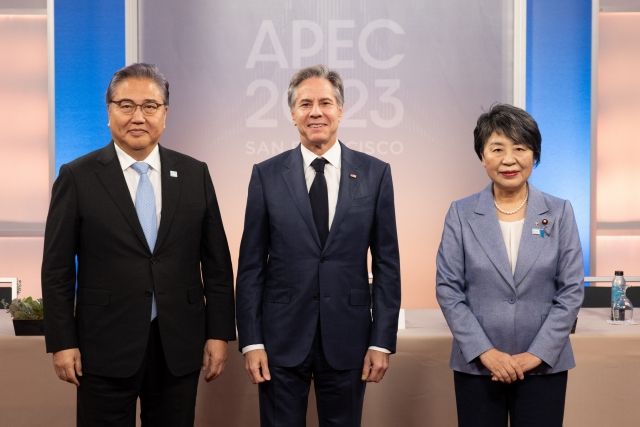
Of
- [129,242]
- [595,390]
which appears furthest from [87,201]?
[595,390]

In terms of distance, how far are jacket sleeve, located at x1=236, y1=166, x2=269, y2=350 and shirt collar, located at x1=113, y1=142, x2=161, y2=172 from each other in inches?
13.7

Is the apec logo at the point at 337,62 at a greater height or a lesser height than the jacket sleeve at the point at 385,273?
greater

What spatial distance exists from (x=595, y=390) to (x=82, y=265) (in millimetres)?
2194

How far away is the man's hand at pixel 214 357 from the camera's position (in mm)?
2324

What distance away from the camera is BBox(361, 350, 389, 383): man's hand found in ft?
7.42

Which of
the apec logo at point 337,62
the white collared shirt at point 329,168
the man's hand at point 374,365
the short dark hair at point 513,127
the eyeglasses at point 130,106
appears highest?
the apec logo at point 337,62

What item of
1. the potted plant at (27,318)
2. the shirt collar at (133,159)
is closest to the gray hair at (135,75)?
the shirt collar at (133,159)

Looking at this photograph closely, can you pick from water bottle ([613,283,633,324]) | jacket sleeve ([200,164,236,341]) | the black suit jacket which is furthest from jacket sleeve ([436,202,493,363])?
water bottle ([613,283,633,324])

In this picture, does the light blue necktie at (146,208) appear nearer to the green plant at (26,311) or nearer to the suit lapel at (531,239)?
the green plant at (26,311)

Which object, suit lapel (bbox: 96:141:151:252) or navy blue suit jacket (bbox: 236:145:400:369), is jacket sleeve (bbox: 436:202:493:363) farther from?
suit lapel (bbox: 96:141:151:252)

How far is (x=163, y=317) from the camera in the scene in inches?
87.3

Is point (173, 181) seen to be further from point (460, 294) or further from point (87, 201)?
point (460, 294)

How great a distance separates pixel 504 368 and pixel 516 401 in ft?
0.44

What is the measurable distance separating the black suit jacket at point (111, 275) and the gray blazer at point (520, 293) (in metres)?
0.88
